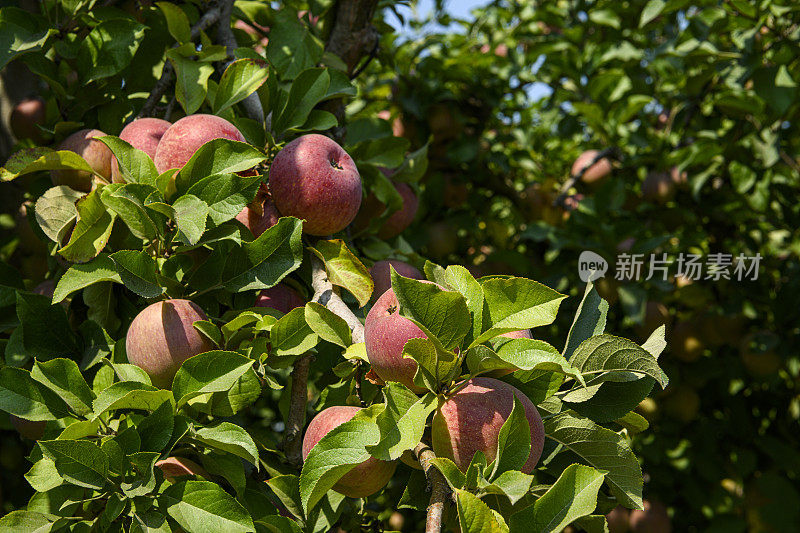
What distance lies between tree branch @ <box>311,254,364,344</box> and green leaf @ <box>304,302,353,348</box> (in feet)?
0.09

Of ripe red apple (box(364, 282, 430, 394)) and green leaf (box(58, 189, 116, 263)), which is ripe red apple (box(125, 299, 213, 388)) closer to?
green leaf (box(58, 189, 116, 263))

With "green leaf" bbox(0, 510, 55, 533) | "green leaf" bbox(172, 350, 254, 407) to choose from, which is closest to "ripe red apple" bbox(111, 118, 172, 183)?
"green leaf" bbox(172, 350, 254, 407)

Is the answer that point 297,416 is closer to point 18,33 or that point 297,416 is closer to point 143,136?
Result: point 143,136

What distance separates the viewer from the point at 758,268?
2283 millimetres

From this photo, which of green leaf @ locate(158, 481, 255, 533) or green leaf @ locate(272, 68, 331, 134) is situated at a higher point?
green leaf @ locate(272, 68, 331, 134)

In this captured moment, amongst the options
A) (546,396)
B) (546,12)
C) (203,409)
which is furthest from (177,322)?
(546,12)

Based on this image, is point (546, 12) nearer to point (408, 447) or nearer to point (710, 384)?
point (710, 384)

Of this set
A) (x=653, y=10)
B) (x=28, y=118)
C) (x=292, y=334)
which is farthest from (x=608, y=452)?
(x=653, y=10)

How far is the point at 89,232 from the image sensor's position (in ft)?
3.19

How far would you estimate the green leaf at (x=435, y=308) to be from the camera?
0.75 metres

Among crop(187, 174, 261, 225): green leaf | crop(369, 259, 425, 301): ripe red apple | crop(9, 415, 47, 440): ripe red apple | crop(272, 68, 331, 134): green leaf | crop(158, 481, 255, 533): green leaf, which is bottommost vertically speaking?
crop(9, 415, 47, 440): ripe red apple

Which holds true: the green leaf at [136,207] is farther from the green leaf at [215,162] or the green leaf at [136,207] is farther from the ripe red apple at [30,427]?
the ripe red apple at [30,427]

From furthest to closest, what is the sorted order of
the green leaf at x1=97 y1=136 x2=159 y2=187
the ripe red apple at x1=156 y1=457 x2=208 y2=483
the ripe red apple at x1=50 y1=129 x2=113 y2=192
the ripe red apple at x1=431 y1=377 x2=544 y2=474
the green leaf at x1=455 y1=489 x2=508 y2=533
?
the ripe red apple at x1=50 y1=129 x2=113 y2=192, the green leaf at x1=97 y1=136 x2=159 y2=187, the ripe red apple at x1=156 y1=457 x2=208 y2=483, the ripe red apple at x1=431 y1=377 x2=544 y2=474, the green leaf at x1=455 y1=489 x2=508 y2=533

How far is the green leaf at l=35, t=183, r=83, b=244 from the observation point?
1.04 metres
